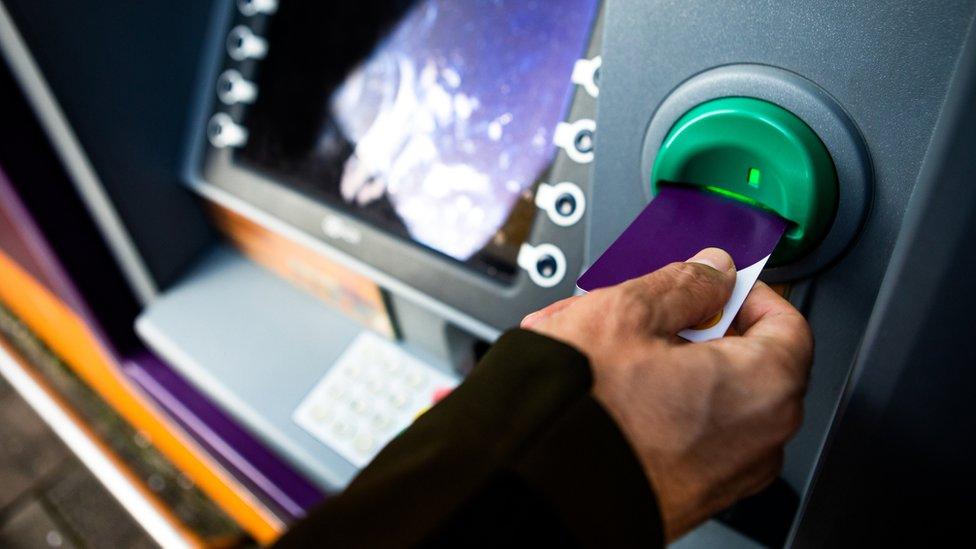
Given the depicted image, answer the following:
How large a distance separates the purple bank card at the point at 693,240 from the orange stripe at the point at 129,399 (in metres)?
0.97

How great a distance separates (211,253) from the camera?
136 cm

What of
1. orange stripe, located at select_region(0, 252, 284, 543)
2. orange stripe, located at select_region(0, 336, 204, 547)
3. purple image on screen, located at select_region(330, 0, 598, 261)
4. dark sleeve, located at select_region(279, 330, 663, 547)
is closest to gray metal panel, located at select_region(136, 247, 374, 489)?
orange stripe, located at select_region(0, 252, 284, 543)

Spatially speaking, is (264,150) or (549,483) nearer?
(549,483)

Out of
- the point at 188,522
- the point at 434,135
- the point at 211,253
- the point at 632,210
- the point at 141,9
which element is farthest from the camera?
the point at 188,522

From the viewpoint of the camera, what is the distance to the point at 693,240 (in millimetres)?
583

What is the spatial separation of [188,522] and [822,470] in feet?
5.96

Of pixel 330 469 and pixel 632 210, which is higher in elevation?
pixel 632 210

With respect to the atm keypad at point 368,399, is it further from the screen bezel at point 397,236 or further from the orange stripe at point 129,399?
the orange stripe at point 129,399

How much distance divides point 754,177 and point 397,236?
54cm

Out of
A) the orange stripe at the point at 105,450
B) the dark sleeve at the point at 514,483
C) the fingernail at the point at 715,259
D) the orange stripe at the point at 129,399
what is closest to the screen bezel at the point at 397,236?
the fingernail at the point at 715,259

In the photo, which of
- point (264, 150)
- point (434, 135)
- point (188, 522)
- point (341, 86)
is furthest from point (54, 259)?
point (188, 522)

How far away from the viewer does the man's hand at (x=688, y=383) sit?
1.61 feet

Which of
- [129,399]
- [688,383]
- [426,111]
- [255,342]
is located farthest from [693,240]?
[129,399]

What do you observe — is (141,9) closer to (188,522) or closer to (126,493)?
(126,493)
